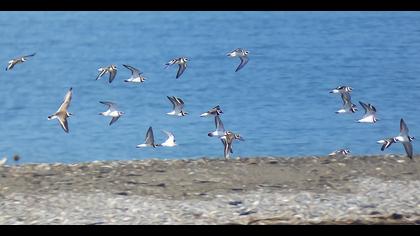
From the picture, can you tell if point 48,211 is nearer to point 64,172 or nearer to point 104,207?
point 104,207

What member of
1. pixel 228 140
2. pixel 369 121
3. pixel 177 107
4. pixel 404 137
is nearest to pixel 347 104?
pixel 369 121

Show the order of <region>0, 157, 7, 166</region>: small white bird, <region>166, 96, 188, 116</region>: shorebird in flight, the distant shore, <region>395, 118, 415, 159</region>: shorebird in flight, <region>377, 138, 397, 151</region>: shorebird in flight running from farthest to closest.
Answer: <region>0, 157, 7, 166</region>: small white bird, <region>166, 96, 188, 116</region>: shorebird in flight, <region>377, 138, 397, 151</region>: shorebird in flight, <region>395, 118, 415, 159</region>: shorebird in flight, the distant shore

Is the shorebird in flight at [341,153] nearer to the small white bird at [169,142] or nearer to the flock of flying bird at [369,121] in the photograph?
the flock of flying bird at [369,121]

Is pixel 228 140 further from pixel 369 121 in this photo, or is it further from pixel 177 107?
pixel 369 121

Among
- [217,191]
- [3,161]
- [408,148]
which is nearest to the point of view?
[217,191]

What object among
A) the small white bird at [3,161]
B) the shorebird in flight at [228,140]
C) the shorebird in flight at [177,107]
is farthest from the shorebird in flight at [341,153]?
the small white bird at [3,161]

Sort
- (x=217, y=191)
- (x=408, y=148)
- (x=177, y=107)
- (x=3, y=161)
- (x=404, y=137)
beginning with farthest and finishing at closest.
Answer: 1. (x=3, y=161)
2. (x=177, y=107)
3. (x=408, y=148)
4. (x=404, y=137)
5. (x=217, y=191)

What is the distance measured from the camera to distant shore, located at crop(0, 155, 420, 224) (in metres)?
5.99

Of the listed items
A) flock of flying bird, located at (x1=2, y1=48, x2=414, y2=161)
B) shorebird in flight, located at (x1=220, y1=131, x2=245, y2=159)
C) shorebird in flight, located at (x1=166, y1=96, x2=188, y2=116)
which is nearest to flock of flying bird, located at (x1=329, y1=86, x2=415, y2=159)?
flock of flying bird, located at (x1=2, y1=48, x2=414, y2=161)

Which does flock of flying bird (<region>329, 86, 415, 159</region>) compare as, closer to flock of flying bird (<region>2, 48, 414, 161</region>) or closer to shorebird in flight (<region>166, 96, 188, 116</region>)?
flock of flying bird (<region>2, 48, 414, 161</region>)

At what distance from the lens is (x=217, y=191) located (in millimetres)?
6605
